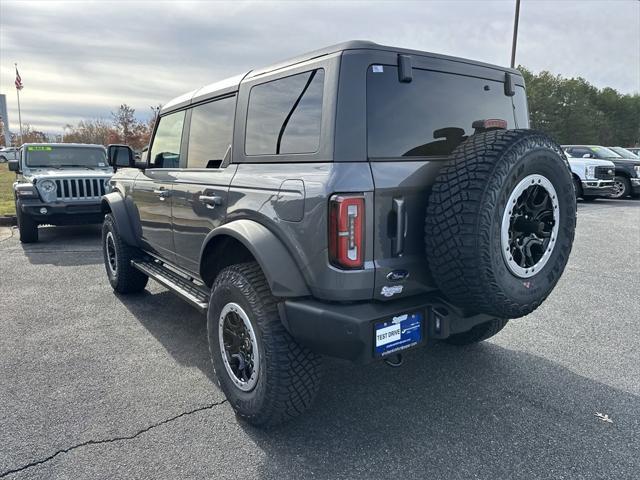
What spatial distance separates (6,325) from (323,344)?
3458 millimetres

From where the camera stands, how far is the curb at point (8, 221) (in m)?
9.80

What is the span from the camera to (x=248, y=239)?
2496mm

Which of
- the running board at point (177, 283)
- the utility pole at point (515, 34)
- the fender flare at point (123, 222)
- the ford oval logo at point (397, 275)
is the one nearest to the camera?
the ford oval logo at point (397, 275)

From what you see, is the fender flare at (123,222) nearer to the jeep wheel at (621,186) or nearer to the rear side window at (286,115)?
the rear side window at (286,115)

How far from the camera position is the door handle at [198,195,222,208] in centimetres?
298

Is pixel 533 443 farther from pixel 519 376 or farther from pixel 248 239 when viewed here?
pixel 248 239

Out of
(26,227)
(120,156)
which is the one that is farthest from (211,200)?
(26,227)

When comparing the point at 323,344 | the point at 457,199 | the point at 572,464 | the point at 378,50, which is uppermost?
the point at 378,50

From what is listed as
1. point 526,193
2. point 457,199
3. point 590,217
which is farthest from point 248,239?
point 590,217

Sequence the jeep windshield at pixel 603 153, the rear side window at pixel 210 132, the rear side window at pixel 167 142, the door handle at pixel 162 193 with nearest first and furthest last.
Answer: the rear side window at pixel 210 132
the door handle at pixel 162 193
the rear side window at pixel 167 142
the jeep windshield at pixel 603 153

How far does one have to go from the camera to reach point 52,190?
7848 millimetres

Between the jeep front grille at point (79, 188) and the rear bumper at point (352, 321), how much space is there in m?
6.97

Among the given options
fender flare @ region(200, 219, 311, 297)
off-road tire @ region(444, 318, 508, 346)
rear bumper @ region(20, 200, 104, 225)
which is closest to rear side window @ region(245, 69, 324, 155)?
fender flare @ region(200, 219, 311, 297)


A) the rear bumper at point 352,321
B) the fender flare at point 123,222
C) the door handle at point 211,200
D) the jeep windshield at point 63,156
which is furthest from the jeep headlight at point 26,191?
the rear bumper at point 352,321
